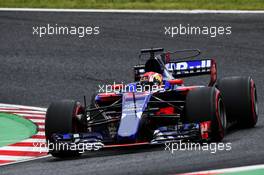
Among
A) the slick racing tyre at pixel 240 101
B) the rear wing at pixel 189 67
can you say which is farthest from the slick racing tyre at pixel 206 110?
the rear wing at pixel 189 67

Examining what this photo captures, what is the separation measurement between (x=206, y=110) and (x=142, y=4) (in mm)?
12449

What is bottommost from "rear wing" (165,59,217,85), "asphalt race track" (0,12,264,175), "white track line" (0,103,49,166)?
"white track line" (0,103,49,166)

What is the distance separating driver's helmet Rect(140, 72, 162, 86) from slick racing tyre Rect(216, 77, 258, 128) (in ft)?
2.87

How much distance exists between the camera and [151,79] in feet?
45.8

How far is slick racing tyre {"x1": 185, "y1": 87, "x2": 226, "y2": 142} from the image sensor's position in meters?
12.6

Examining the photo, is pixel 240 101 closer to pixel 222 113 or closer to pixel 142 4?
pixel 222 113

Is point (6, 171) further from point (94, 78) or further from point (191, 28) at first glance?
point (191, 28)

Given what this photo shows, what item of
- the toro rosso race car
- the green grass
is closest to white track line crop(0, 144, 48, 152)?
the toro rosso race car

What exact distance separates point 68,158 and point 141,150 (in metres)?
0.92

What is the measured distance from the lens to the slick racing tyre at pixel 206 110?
498 inches

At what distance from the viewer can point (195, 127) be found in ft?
40.9

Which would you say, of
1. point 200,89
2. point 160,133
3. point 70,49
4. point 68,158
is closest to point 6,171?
point 68,158

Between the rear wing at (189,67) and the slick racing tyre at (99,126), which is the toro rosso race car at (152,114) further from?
the rear wing at (189,67)

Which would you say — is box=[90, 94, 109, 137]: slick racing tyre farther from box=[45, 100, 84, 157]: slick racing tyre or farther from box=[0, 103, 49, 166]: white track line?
box=[0, 103, 49, 166]: white track line
